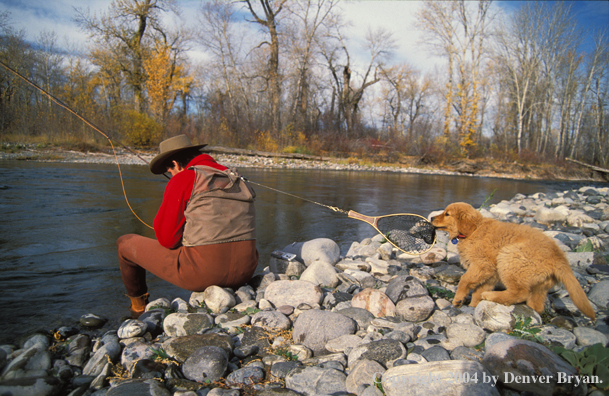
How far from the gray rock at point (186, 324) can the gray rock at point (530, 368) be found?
2079 millimetres

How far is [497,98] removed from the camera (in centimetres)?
3978

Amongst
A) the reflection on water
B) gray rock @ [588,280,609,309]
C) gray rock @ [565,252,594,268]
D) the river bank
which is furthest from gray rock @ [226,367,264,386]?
the river bank

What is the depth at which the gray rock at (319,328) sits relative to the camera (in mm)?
2580

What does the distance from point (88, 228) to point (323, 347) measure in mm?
5359

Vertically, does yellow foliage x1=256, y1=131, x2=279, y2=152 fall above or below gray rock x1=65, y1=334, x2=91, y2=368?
above

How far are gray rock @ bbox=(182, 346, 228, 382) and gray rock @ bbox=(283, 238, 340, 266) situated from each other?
2.36 meters

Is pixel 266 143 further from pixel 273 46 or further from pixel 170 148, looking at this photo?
pixel 170 148

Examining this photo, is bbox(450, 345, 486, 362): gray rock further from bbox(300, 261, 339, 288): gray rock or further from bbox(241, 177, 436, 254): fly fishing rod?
bbox(300, 261, 339, 288): gray rock

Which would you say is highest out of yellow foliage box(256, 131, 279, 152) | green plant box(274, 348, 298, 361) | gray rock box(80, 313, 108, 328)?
yellow foliage box(256, 131, 279, 152)

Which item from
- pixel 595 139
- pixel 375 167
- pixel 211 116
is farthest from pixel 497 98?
pixel 211 116

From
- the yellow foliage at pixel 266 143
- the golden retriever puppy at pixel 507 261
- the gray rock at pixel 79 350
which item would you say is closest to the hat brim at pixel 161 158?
the gray rock at pixel 79 350

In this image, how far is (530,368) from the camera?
1904 mm

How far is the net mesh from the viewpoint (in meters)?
3.66

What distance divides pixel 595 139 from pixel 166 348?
42.3 m
